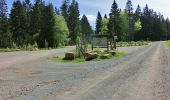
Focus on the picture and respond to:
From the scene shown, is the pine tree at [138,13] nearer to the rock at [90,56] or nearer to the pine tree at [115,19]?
the pine tree at [115,19]

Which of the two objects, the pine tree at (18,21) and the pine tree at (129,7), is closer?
the pine tree at (18,21)

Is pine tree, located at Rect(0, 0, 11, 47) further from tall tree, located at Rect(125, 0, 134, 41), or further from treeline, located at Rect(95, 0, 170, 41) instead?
tall tree, located at Rect(125, 0, 134, 41)

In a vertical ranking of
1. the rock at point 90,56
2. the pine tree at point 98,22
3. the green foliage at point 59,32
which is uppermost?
the pine tree at point 98,22

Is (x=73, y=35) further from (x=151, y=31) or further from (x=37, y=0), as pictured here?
(x=151, y=31)

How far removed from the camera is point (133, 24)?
494 feet

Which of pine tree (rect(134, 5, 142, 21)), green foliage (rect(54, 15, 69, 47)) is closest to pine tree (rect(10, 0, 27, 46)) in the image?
green foliage (rect(54, 15, 69, 47))

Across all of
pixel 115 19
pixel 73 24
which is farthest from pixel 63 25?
pixel 115 19

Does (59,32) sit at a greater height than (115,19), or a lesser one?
lesser

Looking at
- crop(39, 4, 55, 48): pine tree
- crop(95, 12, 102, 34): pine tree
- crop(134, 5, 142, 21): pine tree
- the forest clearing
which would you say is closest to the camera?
the forest clearing

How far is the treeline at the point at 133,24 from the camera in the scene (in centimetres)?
13850

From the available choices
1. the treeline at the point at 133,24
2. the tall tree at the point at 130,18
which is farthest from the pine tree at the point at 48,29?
the tall tree at the point at 130,18

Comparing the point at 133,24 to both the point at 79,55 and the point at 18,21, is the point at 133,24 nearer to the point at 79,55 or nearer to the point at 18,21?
the point at 18,21

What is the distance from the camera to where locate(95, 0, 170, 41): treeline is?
138500 millimetres

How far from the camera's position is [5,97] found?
44.0 feet
